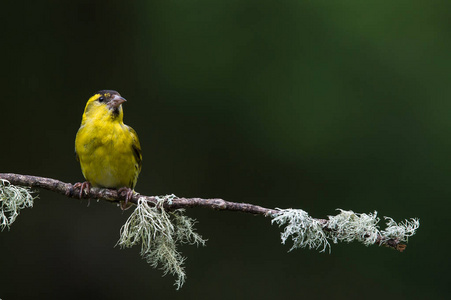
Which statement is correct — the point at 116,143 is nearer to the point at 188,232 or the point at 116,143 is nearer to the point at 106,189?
the point at 106,189

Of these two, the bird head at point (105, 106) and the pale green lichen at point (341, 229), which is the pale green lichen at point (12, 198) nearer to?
the bird head at point (105, 106)

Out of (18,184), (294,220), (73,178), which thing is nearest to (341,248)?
(73,178)

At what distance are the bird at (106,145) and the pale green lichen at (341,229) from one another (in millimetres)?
1125

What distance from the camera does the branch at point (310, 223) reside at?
2.06m

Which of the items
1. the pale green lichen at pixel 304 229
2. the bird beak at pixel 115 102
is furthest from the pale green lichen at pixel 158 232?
the bird beak at pixel 115 102

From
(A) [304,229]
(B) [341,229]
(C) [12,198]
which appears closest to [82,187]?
(C) [12,198]

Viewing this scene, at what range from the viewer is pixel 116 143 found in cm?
311

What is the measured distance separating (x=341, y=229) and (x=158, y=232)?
795 mm

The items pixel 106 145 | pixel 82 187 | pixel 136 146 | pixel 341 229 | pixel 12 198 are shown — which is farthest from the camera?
pixel 136 146

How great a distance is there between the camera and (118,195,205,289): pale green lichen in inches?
94.7

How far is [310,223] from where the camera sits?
2289mm

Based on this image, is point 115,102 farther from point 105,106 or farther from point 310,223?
point 310,223

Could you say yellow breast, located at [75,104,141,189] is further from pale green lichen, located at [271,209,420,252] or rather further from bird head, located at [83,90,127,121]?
pale green lichen, located at [271,209,420,252]

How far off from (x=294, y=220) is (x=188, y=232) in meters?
0.51
